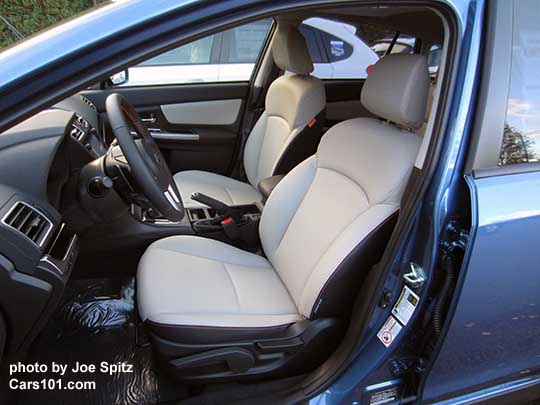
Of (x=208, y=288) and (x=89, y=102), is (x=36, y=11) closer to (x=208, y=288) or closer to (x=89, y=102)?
(x=89, y=102)

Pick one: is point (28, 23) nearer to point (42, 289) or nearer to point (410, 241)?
point (42, 289)

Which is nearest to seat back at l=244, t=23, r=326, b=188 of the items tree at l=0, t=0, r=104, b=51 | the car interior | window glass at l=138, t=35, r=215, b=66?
Result: the car interior

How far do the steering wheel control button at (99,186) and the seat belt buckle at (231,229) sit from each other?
0.58 meters

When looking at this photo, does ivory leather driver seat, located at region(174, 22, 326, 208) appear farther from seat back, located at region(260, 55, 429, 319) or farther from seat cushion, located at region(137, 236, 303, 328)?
seat back, located at region(260, 55, 429, 319)

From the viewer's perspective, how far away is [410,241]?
1135mm

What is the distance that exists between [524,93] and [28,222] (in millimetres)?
1207

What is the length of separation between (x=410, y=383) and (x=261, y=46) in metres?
2.31

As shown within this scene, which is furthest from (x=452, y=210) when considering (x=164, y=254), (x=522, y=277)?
(x=164, y=254)

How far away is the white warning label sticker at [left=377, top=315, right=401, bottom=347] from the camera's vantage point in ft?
3.90

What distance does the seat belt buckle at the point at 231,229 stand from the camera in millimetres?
1983

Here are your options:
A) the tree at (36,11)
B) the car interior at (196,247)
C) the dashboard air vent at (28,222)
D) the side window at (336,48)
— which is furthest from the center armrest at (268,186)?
the tree at (36,11)

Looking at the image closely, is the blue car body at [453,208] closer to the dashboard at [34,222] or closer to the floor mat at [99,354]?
the dashboard at [34,222]

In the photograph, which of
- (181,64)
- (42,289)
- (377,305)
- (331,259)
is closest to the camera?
(42,289)

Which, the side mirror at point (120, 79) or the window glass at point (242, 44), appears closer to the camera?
the side mirror at point (120, 79)
